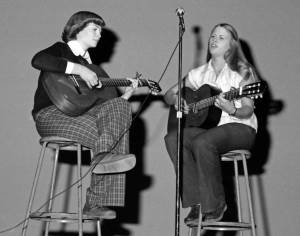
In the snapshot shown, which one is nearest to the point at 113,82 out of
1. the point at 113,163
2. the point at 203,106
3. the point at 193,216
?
the point at 203,106

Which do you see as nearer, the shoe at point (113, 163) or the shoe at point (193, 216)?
the shoe at point (113, 163)


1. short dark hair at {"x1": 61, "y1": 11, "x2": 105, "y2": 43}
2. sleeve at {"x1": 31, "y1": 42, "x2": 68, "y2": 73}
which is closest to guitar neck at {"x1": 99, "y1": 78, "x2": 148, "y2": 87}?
sleeve at {"x1": 31, "y1": 42, "x2": 68, "y2": 73}

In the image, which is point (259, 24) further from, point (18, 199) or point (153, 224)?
point (18, 199)

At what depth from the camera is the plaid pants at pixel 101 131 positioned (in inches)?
112

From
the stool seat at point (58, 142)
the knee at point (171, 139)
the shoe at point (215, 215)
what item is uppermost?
the knee at point (171, 139)

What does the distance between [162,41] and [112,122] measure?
1368 millimetres

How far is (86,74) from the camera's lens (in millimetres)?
2963

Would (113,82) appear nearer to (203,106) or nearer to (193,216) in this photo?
(203,106)

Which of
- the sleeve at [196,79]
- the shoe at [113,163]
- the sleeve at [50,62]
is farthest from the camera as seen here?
the sleeve at [196,79]

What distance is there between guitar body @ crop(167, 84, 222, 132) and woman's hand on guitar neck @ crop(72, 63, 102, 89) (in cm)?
59

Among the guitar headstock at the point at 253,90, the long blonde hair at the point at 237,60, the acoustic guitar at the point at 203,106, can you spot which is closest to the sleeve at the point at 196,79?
the acoustic guitar at the point at 203,106

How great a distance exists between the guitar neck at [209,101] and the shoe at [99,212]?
0.78m

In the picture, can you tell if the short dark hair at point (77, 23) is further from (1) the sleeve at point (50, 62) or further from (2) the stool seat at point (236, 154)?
(2) the stool seat at point (236, 154)

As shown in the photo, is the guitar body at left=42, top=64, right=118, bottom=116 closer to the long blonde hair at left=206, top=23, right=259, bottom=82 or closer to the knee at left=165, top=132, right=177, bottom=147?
the knee at left=165, top=132, right=177, bottom=147
